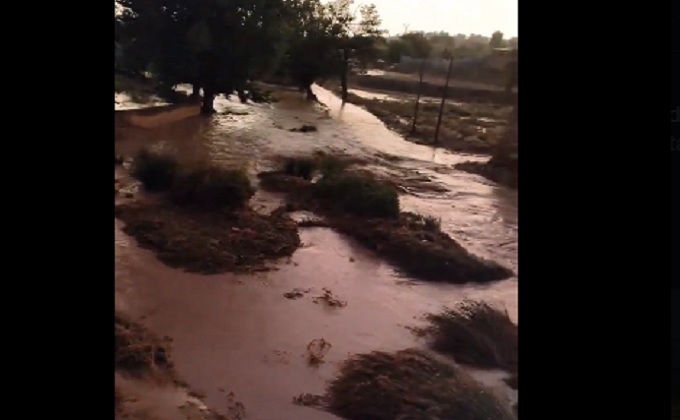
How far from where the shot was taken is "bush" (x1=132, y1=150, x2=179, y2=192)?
131 cm

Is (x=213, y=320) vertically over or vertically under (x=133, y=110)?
under

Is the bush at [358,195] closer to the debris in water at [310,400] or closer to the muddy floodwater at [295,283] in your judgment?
the muddy floodwater at [295,283]

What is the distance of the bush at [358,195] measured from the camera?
130 centimetres

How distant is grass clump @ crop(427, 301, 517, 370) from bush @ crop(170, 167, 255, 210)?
1.34ft


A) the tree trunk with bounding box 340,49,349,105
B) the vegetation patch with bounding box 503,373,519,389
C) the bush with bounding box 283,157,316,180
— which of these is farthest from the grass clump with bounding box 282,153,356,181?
the vegetation patch with bounding box 503,373,519,389

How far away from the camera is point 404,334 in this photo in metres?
1.25

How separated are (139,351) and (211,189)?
1.03ft

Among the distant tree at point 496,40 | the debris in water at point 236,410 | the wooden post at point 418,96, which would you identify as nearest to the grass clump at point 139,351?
the debris in water at point 236,410

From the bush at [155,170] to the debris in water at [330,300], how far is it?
0.34 meters

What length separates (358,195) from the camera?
1.30m

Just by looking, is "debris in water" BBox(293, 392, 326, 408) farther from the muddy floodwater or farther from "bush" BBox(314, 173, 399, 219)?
"bush" BBox(314, 173, 399, 219)
